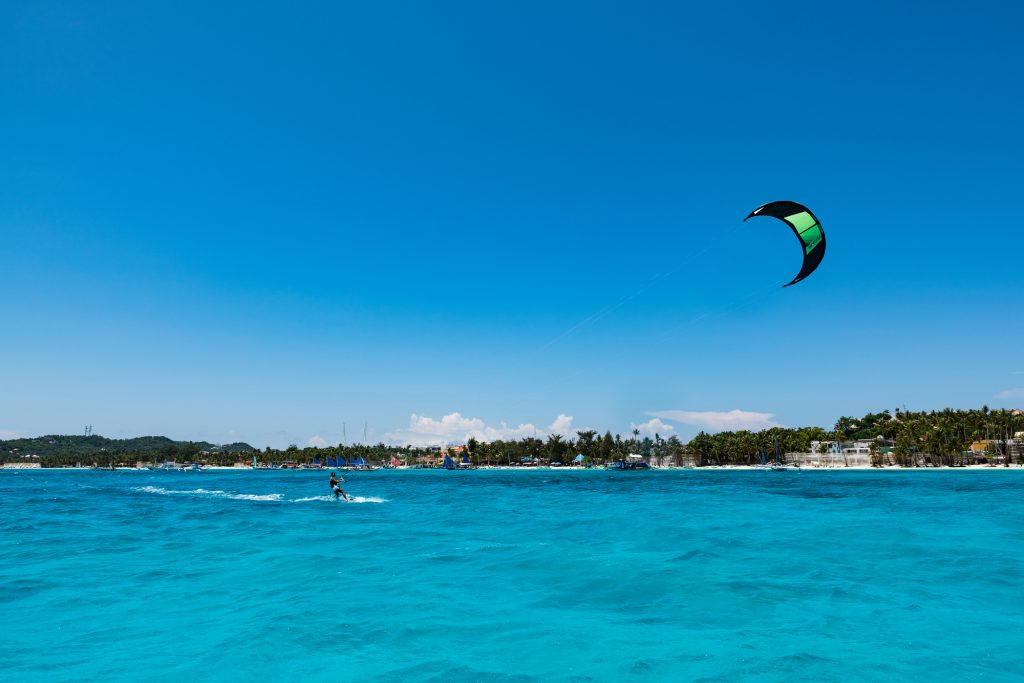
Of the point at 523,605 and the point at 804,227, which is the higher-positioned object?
the point at 804,227

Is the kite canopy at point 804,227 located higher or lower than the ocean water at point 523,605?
higher

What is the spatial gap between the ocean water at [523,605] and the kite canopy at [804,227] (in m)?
7.69

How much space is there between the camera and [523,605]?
11.1m

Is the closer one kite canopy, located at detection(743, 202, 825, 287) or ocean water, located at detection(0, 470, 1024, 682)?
ocean water, located at detection(0, 470, 1024, 682)

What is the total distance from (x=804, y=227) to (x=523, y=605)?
40.9 ft

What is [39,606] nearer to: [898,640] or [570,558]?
[570,558]

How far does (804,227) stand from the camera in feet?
52.4

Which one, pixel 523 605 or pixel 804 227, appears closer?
pixel 523 605

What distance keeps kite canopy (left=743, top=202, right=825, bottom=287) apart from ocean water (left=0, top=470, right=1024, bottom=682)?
7686 millimetres

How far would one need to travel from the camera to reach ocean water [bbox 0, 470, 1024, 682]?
8.02m

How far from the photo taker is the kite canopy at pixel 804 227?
14750 millimetres

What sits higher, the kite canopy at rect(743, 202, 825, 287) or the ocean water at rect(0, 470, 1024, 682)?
the kite canopy at rect(743, 202, 825, 287)

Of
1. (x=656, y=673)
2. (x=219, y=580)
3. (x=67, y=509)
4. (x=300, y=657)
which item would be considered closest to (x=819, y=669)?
(x=656, y=673)

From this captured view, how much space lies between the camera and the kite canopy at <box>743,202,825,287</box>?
14.8m
